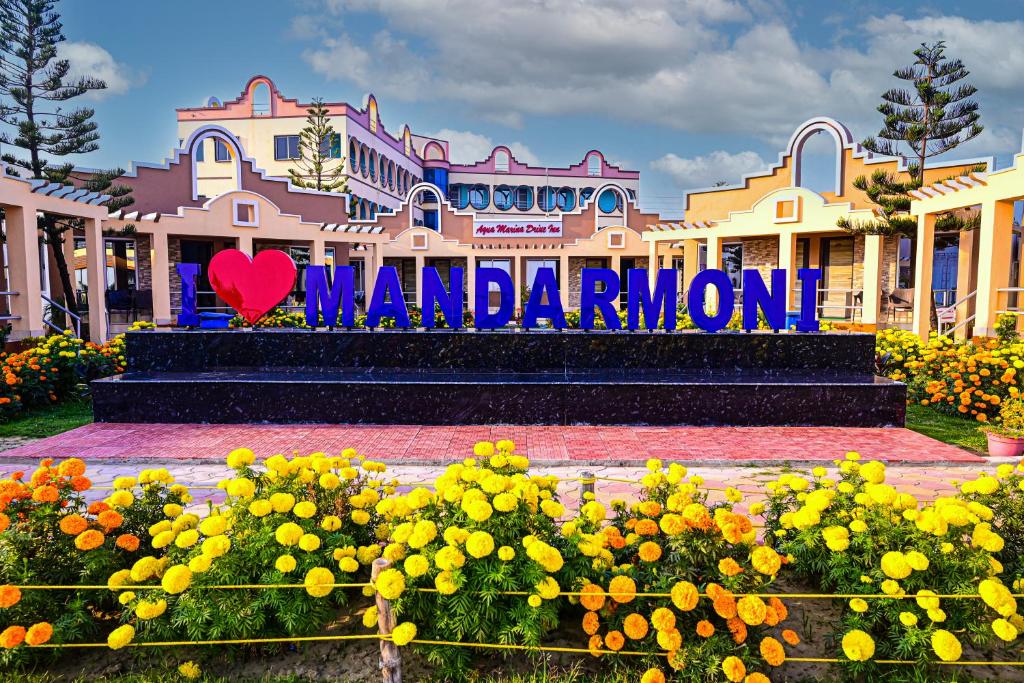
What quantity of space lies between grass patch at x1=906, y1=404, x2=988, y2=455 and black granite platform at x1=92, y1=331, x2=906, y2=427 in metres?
0.47

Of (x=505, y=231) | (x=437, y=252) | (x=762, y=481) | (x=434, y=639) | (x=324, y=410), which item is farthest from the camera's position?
(x=505, y=231)

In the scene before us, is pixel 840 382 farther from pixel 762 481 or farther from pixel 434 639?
pixel 434 639

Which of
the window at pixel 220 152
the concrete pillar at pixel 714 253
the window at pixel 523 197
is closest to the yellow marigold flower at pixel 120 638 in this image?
the concrete pillar at pixel 714 253

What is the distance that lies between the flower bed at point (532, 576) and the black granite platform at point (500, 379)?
16.2 feet

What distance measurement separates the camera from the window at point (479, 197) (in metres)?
51.8

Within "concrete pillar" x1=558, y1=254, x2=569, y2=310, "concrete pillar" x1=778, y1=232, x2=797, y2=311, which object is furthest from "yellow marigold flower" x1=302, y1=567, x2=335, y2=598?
"concrete pillar" x1=558, y1=254, x2=569, y2=310

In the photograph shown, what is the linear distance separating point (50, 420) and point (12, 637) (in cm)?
737

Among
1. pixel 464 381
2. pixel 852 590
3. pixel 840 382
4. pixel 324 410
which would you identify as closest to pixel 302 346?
pixel 324 410

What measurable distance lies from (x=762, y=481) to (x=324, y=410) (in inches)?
214

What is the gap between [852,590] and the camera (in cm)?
338

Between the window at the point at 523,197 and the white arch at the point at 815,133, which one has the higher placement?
the window at the point at 523,197

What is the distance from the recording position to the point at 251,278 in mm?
10203

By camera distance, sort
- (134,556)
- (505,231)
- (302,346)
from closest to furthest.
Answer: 1. (134,556)
2. (302,346)
3. (505,231)

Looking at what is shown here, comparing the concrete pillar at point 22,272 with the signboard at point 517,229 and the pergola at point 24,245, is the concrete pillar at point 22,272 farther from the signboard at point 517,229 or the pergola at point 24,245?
the signboard at point 517,229
